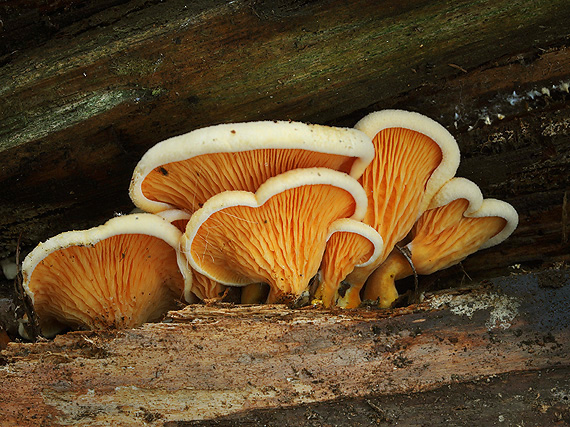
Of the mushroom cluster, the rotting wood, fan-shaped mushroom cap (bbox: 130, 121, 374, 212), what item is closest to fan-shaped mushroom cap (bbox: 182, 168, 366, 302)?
the mushroom cluster

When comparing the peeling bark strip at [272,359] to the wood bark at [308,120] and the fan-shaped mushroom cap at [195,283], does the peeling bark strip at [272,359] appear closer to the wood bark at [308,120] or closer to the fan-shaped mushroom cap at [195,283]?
the wood bark at [308,120]

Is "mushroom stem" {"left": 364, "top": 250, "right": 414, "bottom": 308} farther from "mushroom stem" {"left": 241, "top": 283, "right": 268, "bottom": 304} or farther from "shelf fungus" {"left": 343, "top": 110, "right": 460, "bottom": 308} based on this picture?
"mushroom stem" {"left": 241, "top": 283, "right": 268, "bottom": 304}

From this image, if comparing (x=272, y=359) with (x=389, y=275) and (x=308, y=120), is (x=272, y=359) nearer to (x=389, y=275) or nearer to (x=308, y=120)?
(x=389, y=275)

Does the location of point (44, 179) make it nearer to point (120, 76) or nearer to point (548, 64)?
point (120, 76)

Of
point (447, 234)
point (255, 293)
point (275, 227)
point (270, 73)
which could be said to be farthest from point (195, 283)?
point (447, 234)

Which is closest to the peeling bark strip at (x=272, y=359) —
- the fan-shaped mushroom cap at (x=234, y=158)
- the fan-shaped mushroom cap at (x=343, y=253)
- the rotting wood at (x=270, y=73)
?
the fan-shaped mushroom cap at (x=343, y=253)
